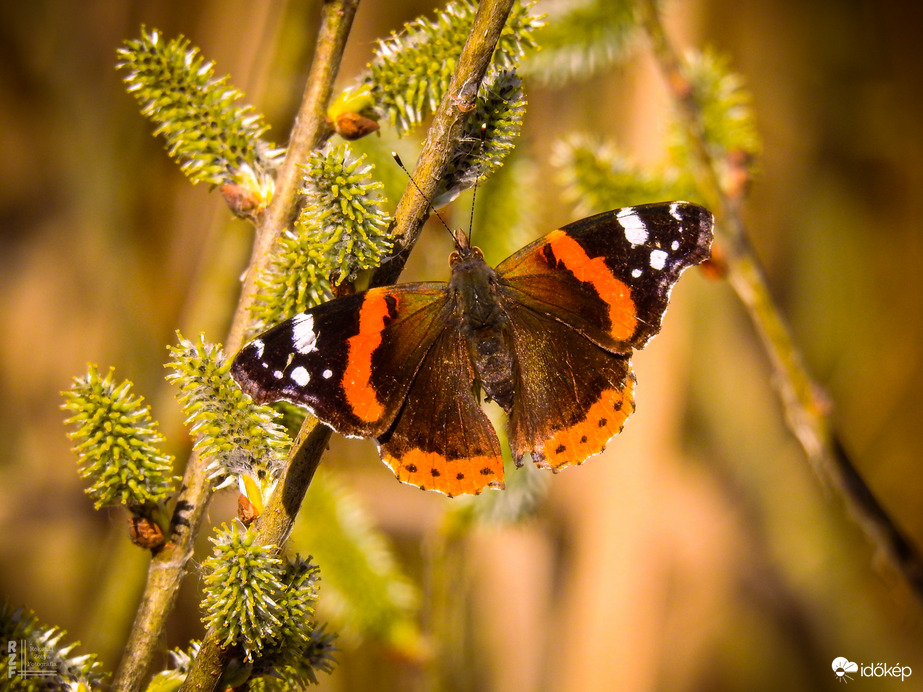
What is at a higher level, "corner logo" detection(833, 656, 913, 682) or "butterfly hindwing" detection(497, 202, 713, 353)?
"butterfly hindwing" detection(497, 202, 713, 353)

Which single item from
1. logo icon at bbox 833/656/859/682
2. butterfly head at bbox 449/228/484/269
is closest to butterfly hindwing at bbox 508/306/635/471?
butterfly head at bbox 449/228/484/269

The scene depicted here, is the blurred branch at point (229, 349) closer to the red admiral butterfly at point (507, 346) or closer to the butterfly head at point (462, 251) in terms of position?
the red admiral butterfly at point (507, 346)

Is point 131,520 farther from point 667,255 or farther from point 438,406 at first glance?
point 667,255

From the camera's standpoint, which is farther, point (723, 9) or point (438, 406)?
point (723, 9)

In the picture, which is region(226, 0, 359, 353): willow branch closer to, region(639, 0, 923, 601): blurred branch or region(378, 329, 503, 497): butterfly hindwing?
region(378, 329, 503, 497): butterfly hindwing

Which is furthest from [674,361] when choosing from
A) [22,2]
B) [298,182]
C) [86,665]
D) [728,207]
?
[22,2]

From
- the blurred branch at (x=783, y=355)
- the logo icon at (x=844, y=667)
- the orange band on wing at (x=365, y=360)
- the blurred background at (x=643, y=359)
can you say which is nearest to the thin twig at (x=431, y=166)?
the orange band on wing at (x=365, y=360)
